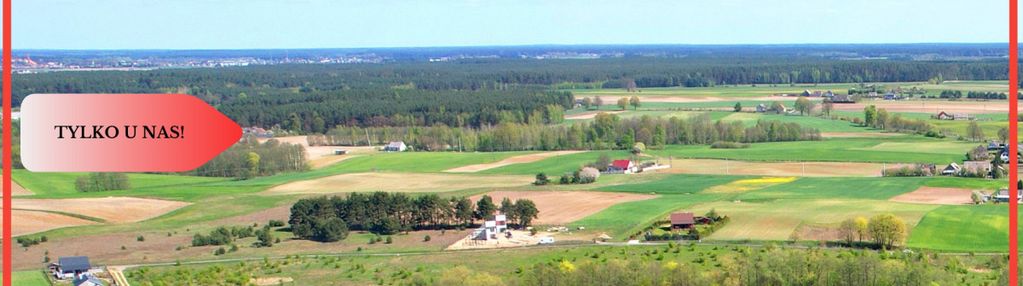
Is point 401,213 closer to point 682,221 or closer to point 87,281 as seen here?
point 682,221

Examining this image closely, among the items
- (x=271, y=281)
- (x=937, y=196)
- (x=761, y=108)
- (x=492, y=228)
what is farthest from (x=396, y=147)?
(x=271, y=281)

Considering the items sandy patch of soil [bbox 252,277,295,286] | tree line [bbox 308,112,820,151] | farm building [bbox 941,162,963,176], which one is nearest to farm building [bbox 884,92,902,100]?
tree line [bbox 308,112,820,151]

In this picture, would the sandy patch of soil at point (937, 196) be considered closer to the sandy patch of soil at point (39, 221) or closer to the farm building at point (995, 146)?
the farm building at point (995, 146)

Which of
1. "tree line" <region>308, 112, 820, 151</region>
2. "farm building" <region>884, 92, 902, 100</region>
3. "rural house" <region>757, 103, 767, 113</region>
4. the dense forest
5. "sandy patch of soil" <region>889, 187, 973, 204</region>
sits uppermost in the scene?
the dense forest

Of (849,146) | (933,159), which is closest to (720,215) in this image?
(933,159)

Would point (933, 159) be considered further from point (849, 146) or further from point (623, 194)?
point (623, 194)

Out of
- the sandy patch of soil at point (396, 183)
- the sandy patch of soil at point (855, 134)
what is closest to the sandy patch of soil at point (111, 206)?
the sandy patch of soil at point (396, 183)

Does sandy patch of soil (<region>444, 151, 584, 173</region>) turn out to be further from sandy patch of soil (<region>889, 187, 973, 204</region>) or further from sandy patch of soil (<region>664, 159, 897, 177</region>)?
sandy patch of soil (<region>889, 187, 973, 204</region>)
